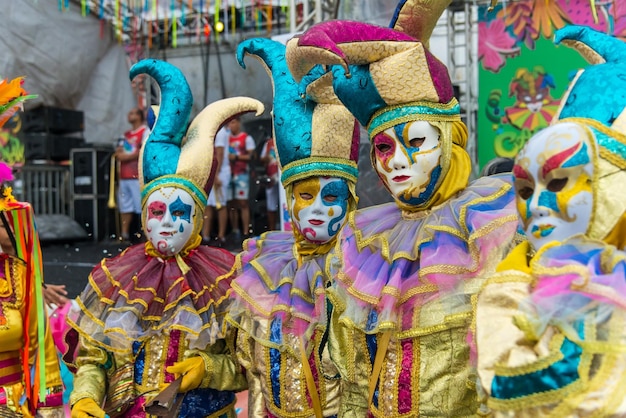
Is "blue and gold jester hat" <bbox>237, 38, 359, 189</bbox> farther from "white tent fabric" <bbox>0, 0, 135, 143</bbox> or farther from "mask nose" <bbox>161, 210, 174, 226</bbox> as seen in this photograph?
"white tent fabric" <bbox>0, 0, 135, 143</bbox>

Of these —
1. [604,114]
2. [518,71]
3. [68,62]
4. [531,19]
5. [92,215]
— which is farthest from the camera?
[68,62]

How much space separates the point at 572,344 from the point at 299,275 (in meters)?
1.40

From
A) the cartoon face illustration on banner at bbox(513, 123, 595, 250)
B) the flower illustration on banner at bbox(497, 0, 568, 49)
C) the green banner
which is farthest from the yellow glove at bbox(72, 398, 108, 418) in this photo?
the flower illustration on banner at bbox(497, 0, 568, 49)

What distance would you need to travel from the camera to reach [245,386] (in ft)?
9.86

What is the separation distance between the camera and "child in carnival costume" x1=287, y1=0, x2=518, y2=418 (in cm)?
207

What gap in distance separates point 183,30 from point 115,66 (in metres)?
1.49

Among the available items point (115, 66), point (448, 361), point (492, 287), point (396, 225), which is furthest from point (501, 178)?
point (115, 66)

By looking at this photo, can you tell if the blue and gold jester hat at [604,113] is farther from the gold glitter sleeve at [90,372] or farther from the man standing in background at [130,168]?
the man standing in background at [130,168]

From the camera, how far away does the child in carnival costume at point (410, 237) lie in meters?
2.07

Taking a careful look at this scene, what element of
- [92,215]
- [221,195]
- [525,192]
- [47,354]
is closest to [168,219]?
[47,354]

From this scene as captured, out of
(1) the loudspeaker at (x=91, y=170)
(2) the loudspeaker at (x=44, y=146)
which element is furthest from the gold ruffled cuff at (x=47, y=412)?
(2) the loudspeaker at (x=44, y=146)

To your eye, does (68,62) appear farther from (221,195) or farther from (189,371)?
(189,371)

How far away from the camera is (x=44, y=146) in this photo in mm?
11195

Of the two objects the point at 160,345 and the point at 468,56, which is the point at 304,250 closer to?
the point at 160,345
